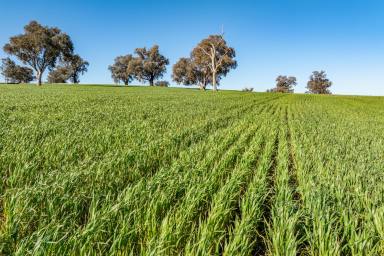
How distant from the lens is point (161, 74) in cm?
9394

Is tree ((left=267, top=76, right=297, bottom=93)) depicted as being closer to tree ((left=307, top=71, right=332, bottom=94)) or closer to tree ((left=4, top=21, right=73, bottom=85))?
tree ((left=307, top=71, right=332, bottom=94))

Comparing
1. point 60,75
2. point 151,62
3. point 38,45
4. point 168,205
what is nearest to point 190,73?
point 151,62

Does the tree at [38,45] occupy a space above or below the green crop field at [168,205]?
above

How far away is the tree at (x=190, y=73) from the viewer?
85613 millimetres

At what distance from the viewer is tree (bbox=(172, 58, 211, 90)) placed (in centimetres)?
8561

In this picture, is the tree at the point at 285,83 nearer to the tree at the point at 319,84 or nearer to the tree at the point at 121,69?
the tree at the point at 319,84

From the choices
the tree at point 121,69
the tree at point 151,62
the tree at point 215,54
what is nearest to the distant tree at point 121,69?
the tree at point 121,69

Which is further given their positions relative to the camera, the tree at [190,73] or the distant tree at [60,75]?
the distant tree at [60,75]

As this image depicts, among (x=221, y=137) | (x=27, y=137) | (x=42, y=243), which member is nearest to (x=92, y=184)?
(x=42, y=243)

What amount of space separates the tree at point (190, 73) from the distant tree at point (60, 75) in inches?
1658

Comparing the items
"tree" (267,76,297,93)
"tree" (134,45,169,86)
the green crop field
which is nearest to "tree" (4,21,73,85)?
"tree" (134,45,169,86)

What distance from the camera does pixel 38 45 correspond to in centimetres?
5684

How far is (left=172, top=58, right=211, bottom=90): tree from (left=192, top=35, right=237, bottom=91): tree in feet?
22.4

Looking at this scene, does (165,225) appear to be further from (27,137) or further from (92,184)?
(27,137)
